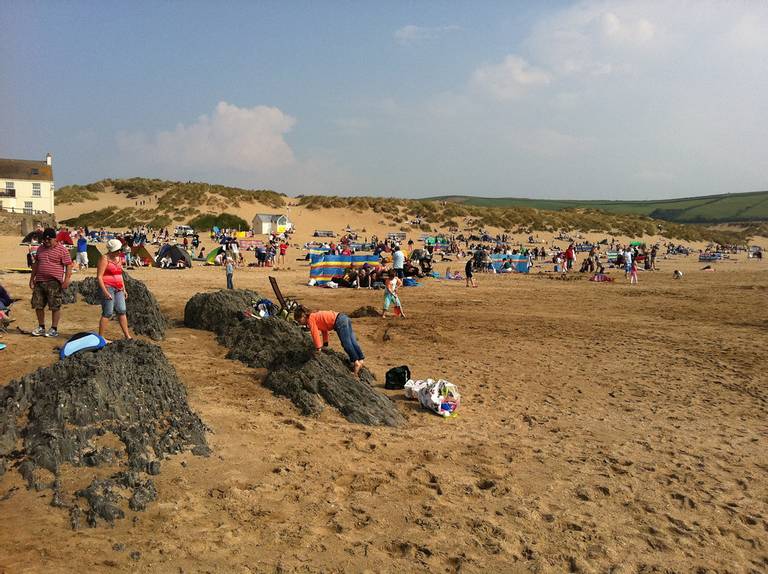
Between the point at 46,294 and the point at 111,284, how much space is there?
1312 millimetres

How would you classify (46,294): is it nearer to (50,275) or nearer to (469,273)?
(50,275)

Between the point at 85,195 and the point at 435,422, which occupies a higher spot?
the point at 85,195

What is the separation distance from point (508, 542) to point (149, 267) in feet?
82.7

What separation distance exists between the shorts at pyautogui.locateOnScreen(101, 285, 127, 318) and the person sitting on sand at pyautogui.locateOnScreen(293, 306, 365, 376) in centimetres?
270

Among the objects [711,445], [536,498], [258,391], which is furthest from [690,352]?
[258,391]

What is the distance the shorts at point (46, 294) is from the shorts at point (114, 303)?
3.14ft

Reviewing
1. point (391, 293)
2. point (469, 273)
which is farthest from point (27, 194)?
point (391, 293)

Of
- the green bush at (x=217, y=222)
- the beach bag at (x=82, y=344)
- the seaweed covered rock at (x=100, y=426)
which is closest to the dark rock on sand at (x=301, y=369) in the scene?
the seaweed covered rock at (x=100, y=426)

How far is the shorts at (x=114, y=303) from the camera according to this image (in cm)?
841

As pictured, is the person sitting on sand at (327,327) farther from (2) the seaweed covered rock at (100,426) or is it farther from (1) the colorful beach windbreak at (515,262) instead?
(1) the colorful beach windbreak at (515,262)

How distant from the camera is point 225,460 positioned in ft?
17.8

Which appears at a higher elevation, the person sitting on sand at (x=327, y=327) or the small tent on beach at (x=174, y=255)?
the person sitting on sand at (x=327, y=327)

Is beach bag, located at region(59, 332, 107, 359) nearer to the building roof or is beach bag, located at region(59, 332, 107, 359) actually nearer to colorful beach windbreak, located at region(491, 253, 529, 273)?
colorful beach windbreak, located at region(491, 253, 529, 273)

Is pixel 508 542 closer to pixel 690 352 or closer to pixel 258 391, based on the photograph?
pixel 258 391
